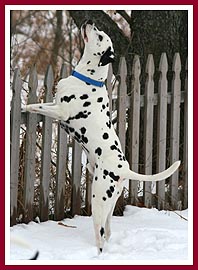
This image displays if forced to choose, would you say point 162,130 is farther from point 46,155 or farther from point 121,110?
point 46,155

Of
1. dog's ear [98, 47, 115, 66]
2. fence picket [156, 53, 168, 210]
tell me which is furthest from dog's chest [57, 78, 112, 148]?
fence picket [156, 53, 168, 210]

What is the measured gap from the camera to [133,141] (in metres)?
6.27

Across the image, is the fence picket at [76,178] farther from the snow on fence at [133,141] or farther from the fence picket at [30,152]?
the fence picket at [30,152]

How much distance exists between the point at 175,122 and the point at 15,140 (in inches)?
77.6

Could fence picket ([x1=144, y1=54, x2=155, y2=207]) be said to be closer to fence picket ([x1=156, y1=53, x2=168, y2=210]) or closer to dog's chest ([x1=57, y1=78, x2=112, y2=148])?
fence picket ([x1=156, y1=53, x2=168, y2=210])

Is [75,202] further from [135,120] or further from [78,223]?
[135,120]

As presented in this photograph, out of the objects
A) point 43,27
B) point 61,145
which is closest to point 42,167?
point 61,145

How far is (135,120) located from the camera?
6262mm

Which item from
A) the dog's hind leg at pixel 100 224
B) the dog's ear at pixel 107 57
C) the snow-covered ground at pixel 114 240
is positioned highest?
the dog's ear at pixel 107 57

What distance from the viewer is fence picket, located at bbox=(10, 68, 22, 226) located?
534 centimetres

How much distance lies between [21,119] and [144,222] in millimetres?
1494

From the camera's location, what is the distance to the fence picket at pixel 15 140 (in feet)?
17.5

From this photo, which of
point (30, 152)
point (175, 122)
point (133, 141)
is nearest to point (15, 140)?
point (30, 152)

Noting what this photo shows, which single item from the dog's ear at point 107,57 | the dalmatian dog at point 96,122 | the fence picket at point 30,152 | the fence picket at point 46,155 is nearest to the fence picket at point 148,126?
the fence picket at point 46,155
